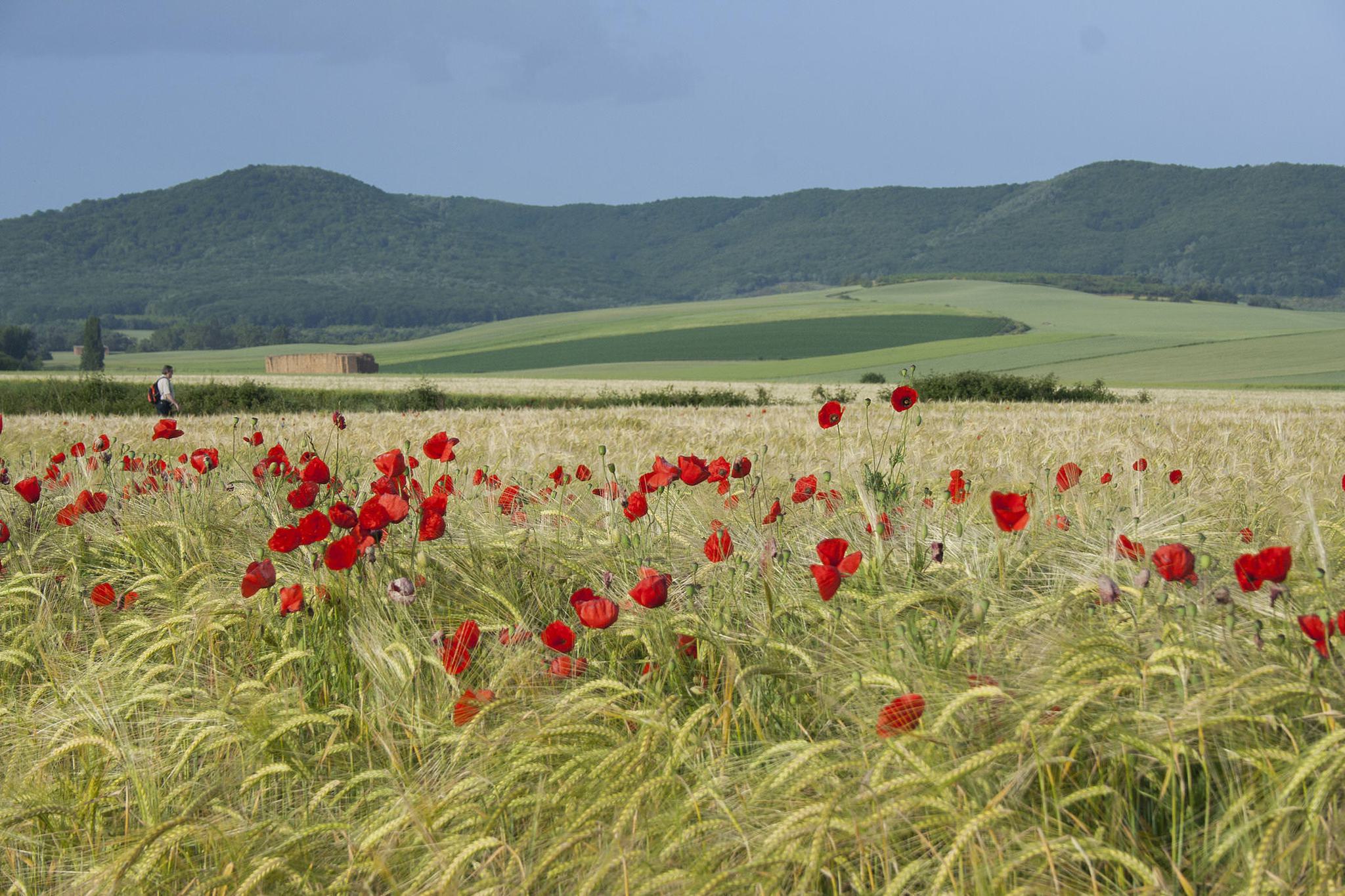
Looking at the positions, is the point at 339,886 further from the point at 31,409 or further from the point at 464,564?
the point at 31,409

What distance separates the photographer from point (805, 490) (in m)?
3.95

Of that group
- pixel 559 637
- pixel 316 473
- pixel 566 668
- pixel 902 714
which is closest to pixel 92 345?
pixel 316 473

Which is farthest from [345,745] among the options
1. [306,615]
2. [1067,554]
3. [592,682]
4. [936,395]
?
[936,395]

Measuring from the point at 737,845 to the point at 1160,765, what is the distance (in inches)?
35.2

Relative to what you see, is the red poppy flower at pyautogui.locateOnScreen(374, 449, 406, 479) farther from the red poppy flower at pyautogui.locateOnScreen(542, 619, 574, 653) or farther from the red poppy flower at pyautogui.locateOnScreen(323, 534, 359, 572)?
the red poppy flower at pyautogui.locateOnScreen(542, 619, 574, 653)

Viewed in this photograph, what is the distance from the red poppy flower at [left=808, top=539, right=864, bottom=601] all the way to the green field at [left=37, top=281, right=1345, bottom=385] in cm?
4238

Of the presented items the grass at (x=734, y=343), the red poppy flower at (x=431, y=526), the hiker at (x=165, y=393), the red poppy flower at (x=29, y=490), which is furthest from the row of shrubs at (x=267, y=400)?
the grass at (x=734, y=343)

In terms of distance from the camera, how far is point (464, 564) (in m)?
3.88

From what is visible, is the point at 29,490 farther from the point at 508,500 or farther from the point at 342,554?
the point at 342,554

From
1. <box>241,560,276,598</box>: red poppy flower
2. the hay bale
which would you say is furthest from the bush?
the hay bale

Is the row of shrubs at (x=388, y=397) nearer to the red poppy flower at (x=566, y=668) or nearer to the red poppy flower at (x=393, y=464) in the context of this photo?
the red poppy flower at (x=393, y=464)

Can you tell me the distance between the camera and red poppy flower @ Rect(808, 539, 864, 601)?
99.0 inches

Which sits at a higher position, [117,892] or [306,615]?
[306,615]

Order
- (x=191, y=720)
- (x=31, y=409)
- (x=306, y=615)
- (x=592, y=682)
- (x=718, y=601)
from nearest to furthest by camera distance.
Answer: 1. (x=592, y=682)
2. (x=191, y=720)
3. (x=718, y=601)
4. (x=306, y=615)
5. (x=31, y=409)
